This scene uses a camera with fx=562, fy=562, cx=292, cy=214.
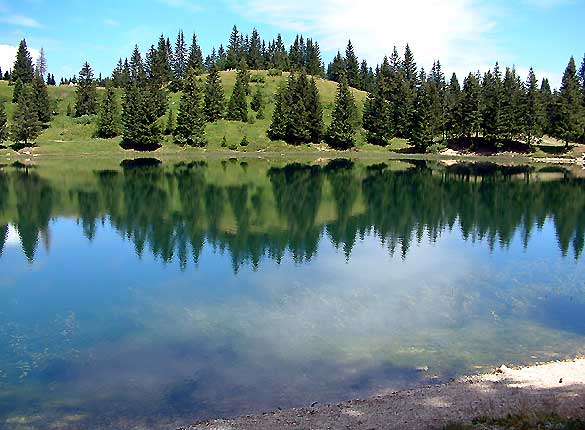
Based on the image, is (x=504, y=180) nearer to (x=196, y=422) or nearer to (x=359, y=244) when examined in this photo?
(x=359, y=244)

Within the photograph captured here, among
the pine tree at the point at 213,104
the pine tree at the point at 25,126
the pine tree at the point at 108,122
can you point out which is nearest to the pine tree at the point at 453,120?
the pine tree at the point at 213,104

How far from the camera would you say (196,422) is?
14.8 m

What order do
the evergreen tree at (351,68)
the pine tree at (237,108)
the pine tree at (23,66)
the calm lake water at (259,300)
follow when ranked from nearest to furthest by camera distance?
the calm lake water at (259,300)
the pine tree at (237,108)
the pine tree at (23,66)
the evergreen tree at (351,68)

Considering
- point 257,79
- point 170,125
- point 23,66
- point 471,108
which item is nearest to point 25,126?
point 170,125

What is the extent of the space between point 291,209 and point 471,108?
7444 cm

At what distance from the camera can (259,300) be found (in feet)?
84.5

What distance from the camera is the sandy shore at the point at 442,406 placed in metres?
13.1

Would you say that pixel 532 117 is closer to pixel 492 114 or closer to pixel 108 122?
pixel 492 114

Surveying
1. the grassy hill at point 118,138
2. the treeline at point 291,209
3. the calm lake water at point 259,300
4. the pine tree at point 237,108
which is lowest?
the calm lake water at point 259,300

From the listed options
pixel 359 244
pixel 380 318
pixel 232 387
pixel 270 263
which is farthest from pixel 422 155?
pixel 232 387

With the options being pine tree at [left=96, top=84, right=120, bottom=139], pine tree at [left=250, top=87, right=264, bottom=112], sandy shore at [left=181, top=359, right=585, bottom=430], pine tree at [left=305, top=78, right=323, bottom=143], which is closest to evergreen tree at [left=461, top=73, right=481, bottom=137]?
pine tree at [left=305, top=78, right=323, bottom=143]

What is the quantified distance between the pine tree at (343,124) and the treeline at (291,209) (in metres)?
36.7

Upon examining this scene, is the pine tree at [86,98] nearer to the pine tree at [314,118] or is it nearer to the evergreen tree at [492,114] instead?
the pine tree at [314,118]

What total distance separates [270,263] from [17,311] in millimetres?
13585
